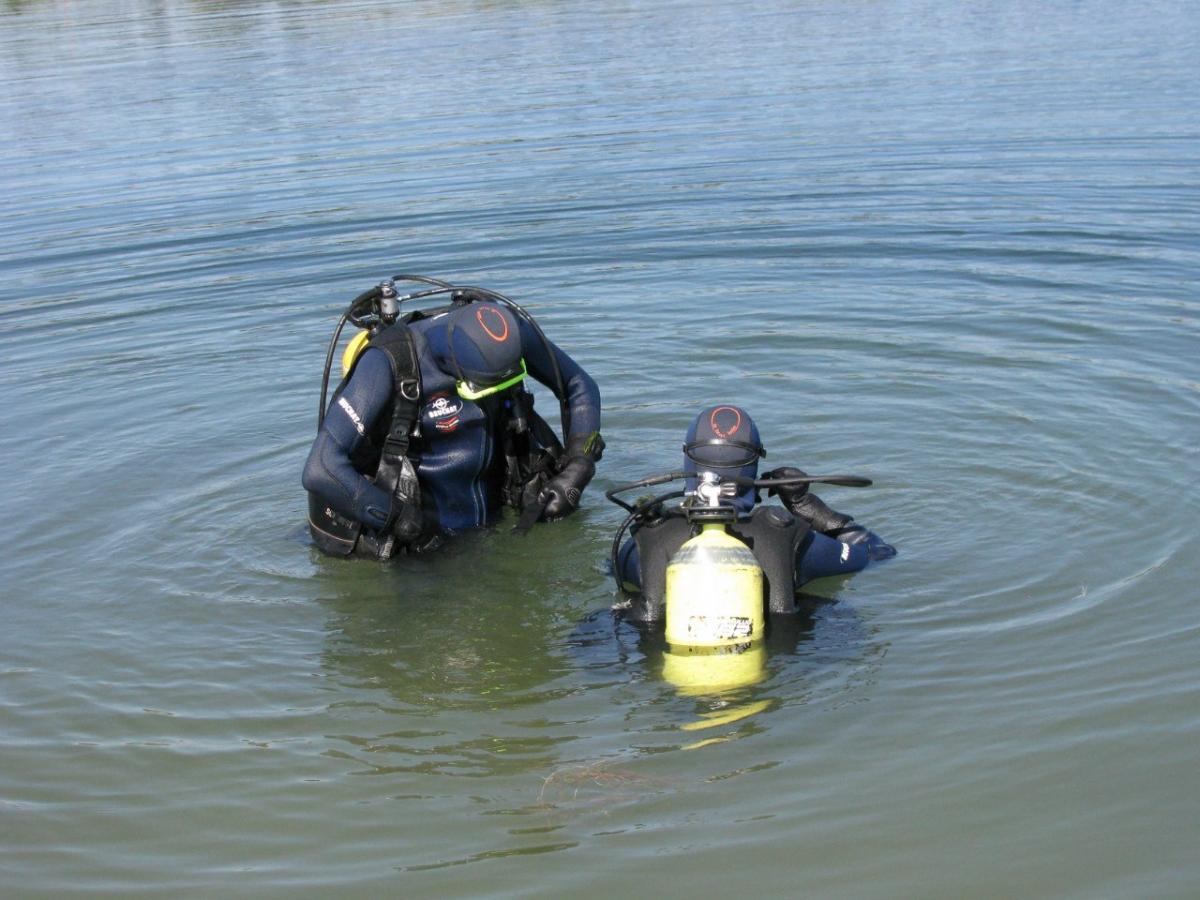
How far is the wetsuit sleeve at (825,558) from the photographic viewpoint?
5285 millimetres

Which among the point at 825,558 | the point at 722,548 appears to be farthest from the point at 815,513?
the point at 722,548

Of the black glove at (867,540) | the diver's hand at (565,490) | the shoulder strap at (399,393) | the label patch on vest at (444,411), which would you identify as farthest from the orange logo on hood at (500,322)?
the black glove at (867,540)

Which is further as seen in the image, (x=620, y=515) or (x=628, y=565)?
(x=620, y=515)

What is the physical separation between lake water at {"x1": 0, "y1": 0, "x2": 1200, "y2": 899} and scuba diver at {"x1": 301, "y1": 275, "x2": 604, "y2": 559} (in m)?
0.22

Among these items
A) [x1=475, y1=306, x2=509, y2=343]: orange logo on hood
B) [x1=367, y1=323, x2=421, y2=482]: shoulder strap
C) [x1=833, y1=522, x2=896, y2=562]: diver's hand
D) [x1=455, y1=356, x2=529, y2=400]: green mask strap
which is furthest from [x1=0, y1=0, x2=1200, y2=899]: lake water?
[x1=475, y1=306, x2=509, y2=343]: orange logo on hood

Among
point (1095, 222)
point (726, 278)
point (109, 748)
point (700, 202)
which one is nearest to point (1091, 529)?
point (109, 748)

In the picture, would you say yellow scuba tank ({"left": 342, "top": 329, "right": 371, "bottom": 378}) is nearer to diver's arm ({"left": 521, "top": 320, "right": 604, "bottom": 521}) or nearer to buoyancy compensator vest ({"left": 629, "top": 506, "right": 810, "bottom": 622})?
diver's arm ({"left": 521, "top": 320, "right": 604, "bottom": 521})

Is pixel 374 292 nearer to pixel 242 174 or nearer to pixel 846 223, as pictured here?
pixel 846 223

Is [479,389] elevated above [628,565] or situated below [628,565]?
above

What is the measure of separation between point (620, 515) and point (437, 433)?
1.07 meters

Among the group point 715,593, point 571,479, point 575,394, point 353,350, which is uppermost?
point 353,350

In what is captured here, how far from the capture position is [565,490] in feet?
21.7

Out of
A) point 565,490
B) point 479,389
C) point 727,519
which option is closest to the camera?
point 727,519

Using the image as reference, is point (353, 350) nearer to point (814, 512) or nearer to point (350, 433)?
point (350, 433)
